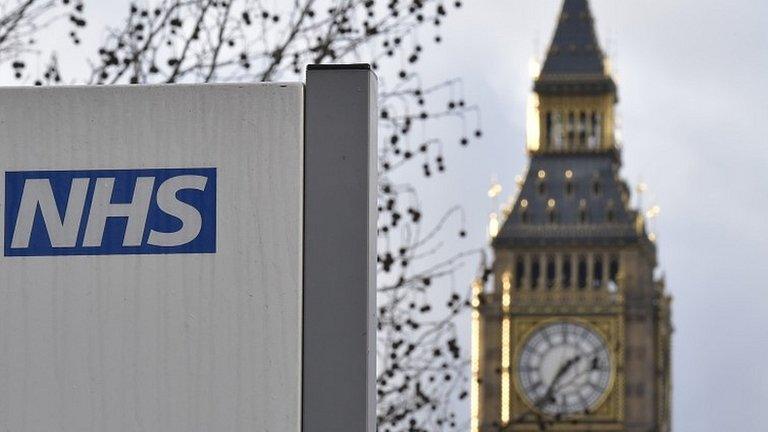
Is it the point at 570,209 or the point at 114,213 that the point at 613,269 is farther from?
the point at 114,213

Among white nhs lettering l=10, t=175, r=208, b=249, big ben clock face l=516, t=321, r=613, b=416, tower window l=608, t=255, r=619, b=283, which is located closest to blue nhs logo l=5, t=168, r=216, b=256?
white nhs lettering l=10, t=175, r=208, b=249

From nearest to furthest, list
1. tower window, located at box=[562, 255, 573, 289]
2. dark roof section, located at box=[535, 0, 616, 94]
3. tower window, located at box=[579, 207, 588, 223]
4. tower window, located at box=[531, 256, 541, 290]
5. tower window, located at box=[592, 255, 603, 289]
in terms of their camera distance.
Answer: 1. tower window, located at box=[562, 255, 573, 289]
2. tower window, located at box=[531, 256, 541, 290]
3. tower window, located at box=[592, 255, 603, 289]
4. tower window, located at box=[579, 207, 588, 223]
5. dark roof section, located at box=[535, 0, 616, 94]

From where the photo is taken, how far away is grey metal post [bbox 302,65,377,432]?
3666mm

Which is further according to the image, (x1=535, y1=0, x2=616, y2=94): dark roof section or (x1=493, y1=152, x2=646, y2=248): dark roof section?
(x1=535, y1=0, x2=616, y2=94): dark roof section

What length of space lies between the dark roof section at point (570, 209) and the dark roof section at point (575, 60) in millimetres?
3233

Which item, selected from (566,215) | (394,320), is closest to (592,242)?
(566,215)

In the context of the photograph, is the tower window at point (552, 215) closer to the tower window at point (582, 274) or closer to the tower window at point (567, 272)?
the tower window at point (567, 272)

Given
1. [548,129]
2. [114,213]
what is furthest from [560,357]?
[114,213]

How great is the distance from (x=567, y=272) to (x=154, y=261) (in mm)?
105879

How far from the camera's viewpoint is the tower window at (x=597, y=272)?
110 m

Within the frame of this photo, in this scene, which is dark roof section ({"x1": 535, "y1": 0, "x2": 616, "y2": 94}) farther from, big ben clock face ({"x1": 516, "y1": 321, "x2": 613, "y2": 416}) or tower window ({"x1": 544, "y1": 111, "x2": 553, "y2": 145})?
big ben clock face ({"x1": 516, "y1": 321, "x2": 613, "y2": 416})

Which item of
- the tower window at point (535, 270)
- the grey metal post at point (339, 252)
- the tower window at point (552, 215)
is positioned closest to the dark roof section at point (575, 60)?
the tower window at point (552, 215)

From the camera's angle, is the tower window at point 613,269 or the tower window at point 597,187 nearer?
the tower window at point 613,269

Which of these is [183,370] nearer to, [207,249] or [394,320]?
[207,249]
